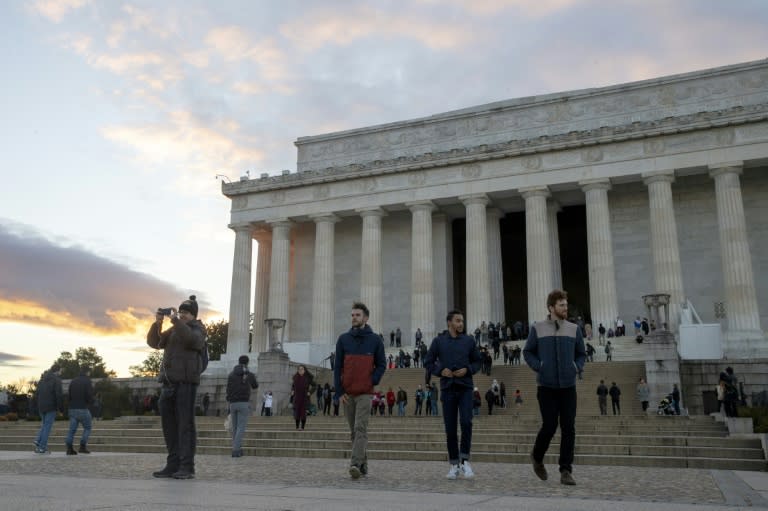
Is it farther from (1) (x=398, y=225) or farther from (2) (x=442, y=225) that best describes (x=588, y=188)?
(1) (x=398, y=225)

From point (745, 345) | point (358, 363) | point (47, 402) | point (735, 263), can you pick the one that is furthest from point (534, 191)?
point (358, 363)

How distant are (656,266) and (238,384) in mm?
31292

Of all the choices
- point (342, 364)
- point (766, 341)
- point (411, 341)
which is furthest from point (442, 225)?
point (342, 364)

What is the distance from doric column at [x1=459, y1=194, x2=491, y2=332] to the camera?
43281 mm

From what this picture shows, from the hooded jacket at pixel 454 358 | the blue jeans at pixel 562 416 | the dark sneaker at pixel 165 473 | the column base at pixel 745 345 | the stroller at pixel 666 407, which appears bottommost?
the dark sneaker at pixel 165 473

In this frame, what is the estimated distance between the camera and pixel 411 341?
4538cm

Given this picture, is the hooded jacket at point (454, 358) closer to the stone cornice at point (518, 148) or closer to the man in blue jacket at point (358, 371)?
the man in blue jacket at point (358, 371)

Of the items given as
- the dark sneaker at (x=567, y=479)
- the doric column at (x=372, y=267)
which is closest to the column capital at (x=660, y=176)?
the doric column at (x=372, y=267)

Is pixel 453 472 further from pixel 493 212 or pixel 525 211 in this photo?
pixel 525 211

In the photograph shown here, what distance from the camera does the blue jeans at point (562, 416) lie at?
8695 millimetres

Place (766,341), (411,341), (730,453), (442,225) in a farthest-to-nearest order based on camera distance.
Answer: (442,225) → (411,341) → (766,341) → (730,453)

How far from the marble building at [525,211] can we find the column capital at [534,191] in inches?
4.0

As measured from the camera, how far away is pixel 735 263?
3884cm

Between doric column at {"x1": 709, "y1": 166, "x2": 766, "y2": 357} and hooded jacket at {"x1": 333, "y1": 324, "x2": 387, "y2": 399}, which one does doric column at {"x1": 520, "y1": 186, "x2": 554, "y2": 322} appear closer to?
doric column at {"x1": 709, "y1": 166, "x2": 766, "y2": 357}
